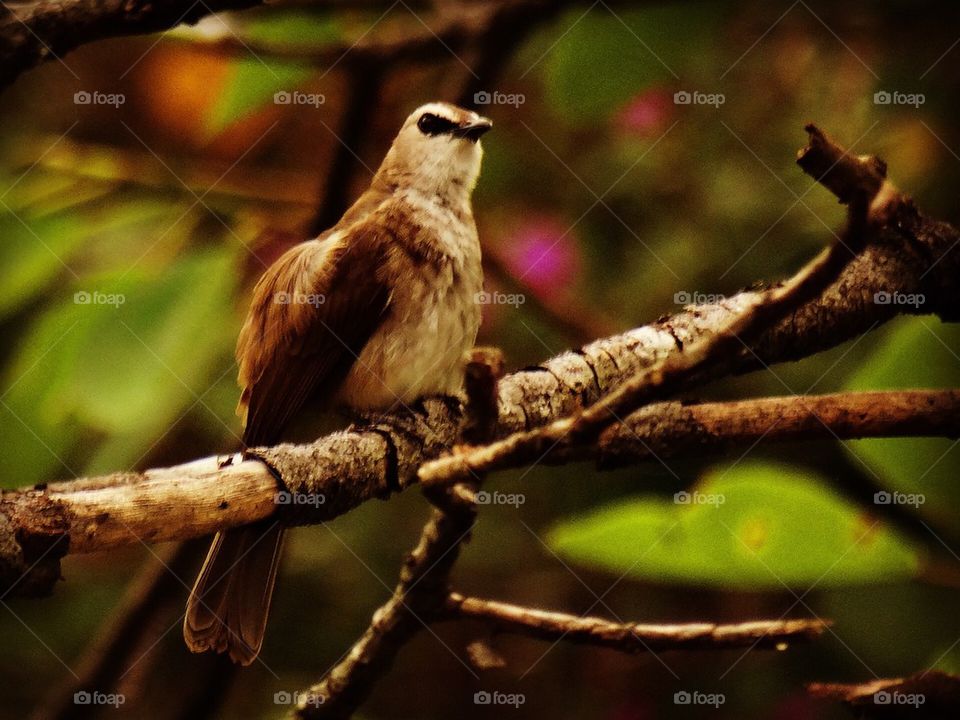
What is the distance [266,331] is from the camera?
5.04 ft

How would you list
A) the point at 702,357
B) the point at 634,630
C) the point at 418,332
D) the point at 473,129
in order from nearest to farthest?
the point at 702,357 < the point at 634,630 < the point at 418,332 < the point at 473,129

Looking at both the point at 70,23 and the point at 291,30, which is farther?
the point at 291,30

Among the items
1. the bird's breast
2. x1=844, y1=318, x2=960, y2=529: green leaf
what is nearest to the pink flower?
the bird's breast

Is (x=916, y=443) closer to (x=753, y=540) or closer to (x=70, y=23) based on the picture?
(x=753, y=540)

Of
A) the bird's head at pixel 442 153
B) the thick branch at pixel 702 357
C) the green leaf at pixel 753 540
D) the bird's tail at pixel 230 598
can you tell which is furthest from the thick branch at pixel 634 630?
the bird's head at pixel 442 153

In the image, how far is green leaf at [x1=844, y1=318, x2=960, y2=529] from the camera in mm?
1291

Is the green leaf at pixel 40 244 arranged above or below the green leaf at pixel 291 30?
below

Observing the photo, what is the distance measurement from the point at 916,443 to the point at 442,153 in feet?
2.71

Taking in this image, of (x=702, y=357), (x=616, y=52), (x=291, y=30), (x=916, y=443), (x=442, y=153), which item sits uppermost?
(x=291, y=30)

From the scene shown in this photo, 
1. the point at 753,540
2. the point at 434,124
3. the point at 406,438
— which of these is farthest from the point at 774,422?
the point at 434,124

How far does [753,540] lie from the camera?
1285 mm

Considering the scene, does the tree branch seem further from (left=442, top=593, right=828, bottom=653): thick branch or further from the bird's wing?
(left=442, top=593, right=828, bottom=653): thick branch

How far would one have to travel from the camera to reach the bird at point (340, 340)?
1415 mm

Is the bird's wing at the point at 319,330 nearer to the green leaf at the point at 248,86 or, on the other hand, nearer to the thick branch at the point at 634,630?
the green leaf at the point at 248,86
